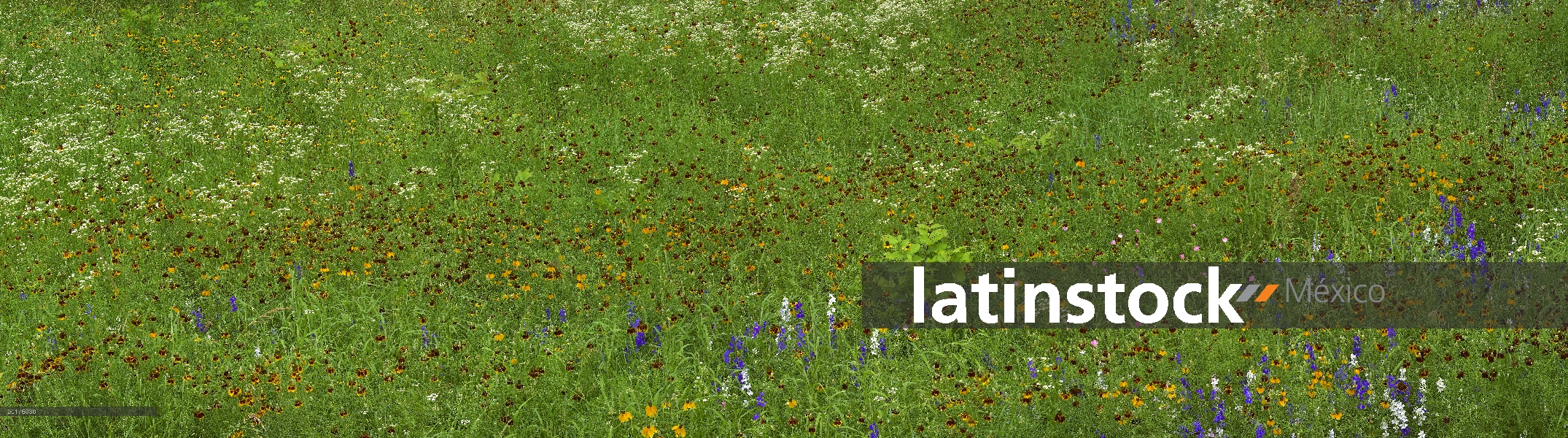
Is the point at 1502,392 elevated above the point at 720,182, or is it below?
below

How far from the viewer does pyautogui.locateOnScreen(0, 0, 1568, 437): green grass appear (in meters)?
5.49

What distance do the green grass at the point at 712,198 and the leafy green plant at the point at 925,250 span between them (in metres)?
0.26

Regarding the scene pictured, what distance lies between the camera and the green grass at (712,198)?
549 cm

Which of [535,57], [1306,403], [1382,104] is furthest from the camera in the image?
[535,57]

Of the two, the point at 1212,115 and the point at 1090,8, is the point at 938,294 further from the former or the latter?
the point at 1090,8

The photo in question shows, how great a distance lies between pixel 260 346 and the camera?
669 cm

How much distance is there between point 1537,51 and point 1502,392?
7107mm

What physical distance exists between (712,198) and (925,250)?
7.43 feet

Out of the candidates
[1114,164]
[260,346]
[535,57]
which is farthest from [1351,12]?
[260,346]
